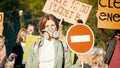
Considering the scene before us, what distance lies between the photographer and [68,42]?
9.95 feet

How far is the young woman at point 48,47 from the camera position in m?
A: 3.01

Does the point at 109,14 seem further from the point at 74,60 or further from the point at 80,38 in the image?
the point at 74,60

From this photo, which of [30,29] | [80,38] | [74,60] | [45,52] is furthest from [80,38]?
[30,29]

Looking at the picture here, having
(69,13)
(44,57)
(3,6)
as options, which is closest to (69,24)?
(69,13)

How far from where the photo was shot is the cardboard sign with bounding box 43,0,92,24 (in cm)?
308

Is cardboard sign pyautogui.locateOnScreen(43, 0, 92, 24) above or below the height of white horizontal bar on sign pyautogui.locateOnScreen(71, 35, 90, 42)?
above

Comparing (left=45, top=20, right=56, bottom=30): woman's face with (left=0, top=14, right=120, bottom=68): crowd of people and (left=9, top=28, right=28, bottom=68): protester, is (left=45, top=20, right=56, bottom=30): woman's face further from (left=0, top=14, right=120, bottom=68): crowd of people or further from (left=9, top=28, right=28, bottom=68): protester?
(left=9, top=28, right=28, bottom=68): protester

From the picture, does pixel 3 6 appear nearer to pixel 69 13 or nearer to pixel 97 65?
pixel 69 13

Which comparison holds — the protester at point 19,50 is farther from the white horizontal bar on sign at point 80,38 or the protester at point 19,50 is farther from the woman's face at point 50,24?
the white horizontal bar on sign at point 80,38

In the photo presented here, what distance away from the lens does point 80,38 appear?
10.1 ft

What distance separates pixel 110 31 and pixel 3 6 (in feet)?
3.43

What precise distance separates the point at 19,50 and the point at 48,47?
269mm

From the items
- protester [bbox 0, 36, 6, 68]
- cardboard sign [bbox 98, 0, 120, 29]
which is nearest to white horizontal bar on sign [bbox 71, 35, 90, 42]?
cardboard sign [bbox 98, 0, 120, 29]

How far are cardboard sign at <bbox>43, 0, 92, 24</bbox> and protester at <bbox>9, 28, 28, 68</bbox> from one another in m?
0.32
